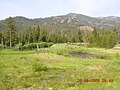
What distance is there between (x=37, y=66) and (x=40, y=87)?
1094 centimetres

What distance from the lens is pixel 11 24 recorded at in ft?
375

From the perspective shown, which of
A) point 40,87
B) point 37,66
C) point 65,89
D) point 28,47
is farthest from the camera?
point 28,47

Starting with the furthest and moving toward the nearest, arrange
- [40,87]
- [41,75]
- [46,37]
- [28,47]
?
[46,37] → [28,47] → [41,75] → [40,87]

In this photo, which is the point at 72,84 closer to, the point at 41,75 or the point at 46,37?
the point at 41,75

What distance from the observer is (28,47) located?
11119 cm

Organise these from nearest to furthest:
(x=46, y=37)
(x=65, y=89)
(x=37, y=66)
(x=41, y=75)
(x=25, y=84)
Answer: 1. (x=65, y=89)
2. (x=25, y=84)
3. (x=41, y=75)
4. (x=37, y=66)
5. (x=46, y=37)

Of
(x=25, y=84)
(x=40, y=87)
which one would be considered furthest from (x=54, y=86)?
(x=25, y=84)

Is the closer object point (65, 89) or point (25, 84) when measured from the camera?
point (65, 89)

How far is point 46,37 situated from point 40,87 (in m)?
126

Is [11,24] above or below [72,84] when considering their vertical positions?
above

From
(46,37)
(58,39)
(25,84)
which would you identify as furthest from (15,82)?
(58,39)

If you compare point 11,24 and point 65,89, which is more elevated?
point 11,24

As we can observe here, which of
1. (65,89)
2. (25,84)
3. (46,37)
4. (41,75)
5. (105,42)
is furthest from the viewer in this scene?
(46,37)

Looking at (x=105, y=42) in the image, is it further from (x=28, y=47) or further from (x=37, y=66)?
(x=37, y=66)
